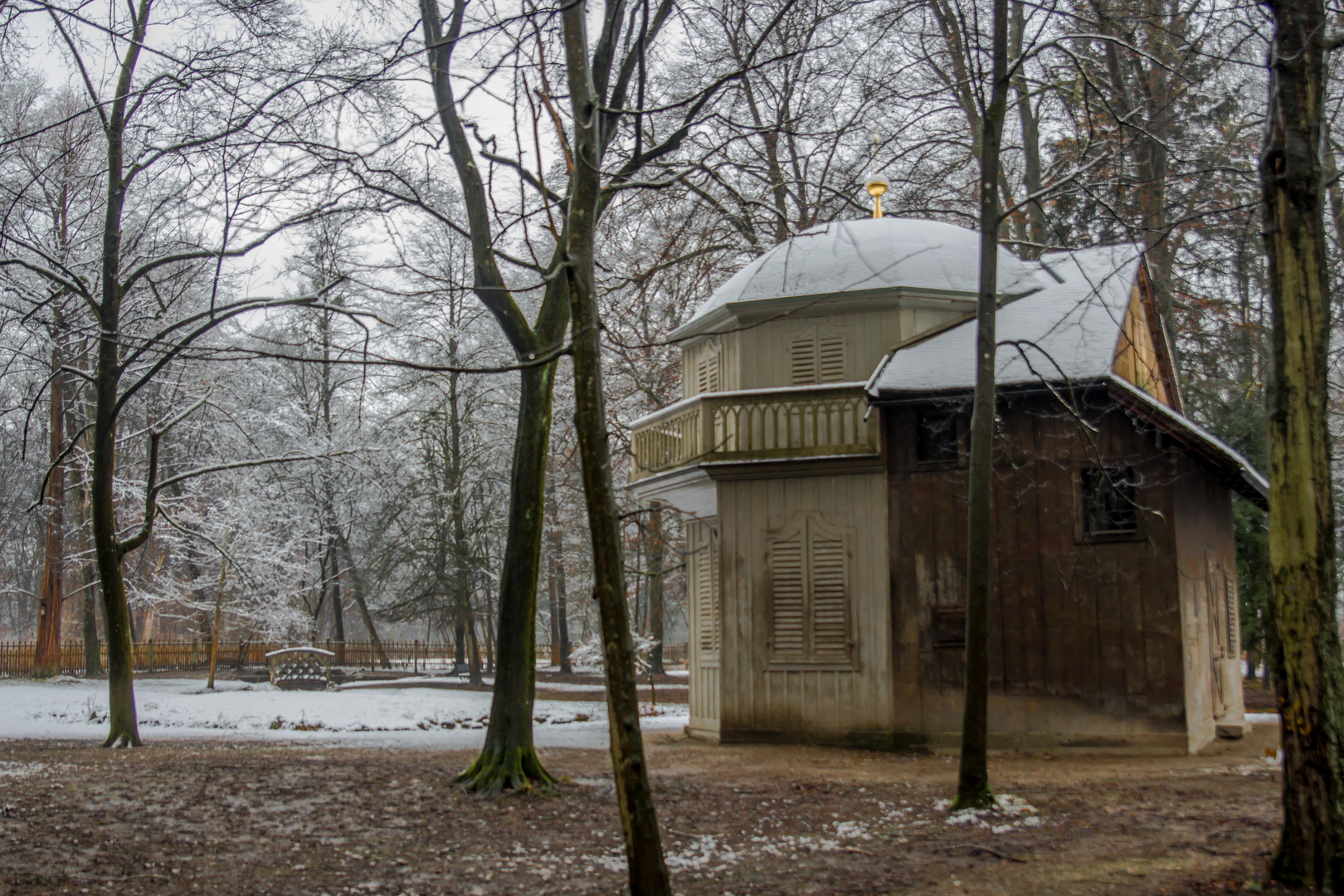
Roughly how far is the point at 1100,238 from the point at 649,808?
22.3 meters

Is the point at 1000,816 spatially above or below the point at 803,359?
below

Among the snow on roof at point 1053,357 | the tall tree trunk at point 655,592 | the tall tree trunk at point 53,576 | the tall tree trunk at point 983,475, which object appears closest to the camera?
the tall tree trunk at point 983,475

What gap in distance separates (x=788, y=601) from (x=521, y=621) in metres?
6.24

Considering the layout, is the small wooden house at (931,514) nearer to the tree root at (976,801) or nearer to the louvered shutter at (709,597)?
the louvered shutter at (709,597)

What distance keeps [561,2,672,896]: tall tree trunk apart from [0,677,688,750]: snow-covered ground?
1176 cm

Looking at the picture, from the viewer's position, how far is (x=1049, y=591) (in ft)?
51.3

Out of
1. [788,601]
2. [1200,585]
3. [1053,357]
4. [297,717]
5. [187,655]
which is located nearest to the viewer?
[1053,357]

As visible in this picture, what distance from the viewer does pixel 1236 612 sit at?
20016mm

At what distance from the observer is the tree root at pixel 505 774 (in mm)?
11008

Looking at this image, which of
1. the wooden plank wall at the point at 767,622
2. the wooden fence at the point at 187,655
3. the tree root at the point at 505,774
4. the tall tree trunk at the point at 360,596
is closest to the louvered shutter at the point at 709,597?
the wooden plank wall at the point at 767,622

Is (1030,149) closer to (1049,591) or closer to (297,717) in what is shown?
(1049,591)

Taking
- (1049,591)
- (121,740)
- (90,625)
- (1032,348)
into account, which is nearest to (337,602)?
(90,625)

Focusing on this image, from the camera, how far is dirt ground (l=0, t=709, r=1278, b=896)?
7227 millimetres

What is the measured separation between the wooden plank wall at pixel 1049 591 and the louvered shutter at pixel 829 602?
2.66 ft
